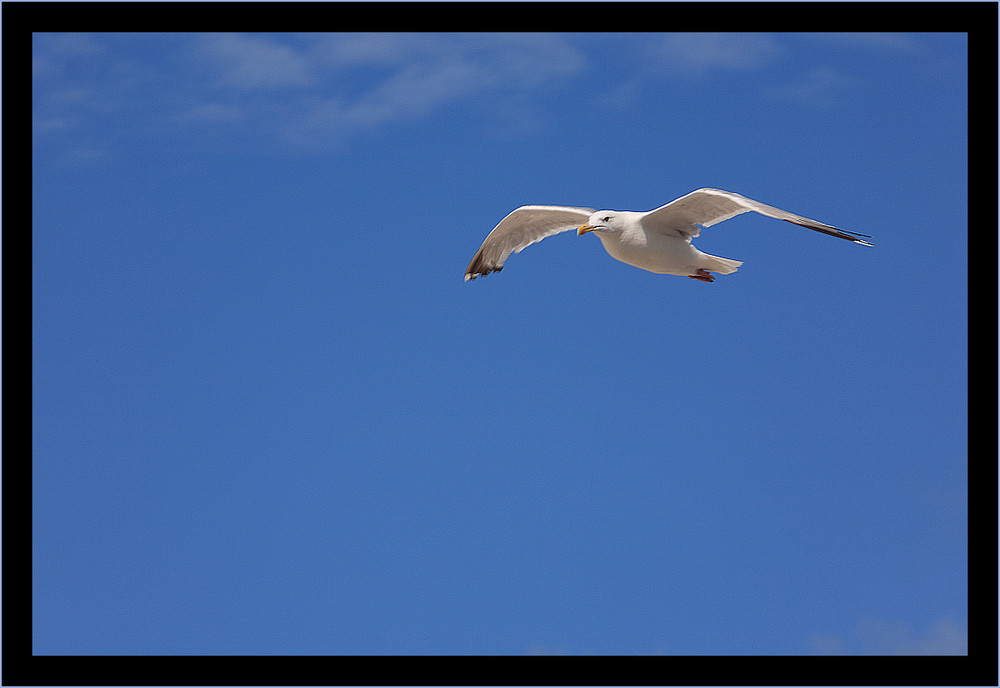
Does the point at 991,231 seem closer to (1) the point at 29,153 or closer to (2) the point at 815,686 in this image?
(2) the point at 815,686

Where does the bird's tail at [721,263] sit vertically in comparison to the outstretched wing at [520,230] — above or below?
below

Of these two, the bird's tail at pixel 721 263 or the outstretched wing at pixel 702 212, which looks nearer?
the outstretched wing at pixel 702 212

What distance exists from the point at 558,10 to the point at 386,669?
4.32m

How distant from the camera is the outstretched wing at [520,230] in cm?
822

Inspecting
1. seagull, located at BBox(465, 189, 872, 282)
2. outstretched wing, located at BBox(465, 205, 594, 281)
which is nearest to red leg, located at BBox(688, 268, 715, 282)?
seagull, located at BBox(465, 189, 872, 282)

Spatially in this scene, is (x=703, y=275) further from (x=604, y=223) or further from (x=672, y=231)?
(x=604, y=223)

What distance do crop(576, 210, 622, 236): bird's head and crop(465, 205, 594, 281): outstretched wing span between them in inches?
23.8

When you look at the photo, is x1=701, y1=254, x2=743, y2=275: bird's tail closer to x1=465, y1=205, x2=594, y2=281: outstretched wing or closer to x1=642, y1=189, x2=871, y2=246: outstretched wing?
x1=642, y1=189, x2=871, y2=246: outstretched wing

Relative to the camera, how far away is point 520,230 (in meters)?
8.63

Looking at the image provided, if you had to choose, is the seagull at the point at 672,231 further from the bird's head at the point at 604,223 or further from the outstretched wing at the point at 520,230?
the outstretched wing at the point at 520,230

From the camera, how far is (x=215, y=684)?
596 cm

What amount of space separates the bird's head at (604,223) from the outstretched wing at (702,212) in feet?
0.69

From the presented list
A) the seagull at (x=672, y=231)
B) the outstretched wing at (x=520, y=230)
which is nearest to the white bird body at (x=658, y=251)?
the seagull at (x=672, y=231)

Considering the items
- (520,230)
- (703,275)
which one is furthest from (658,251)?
(520,230)
